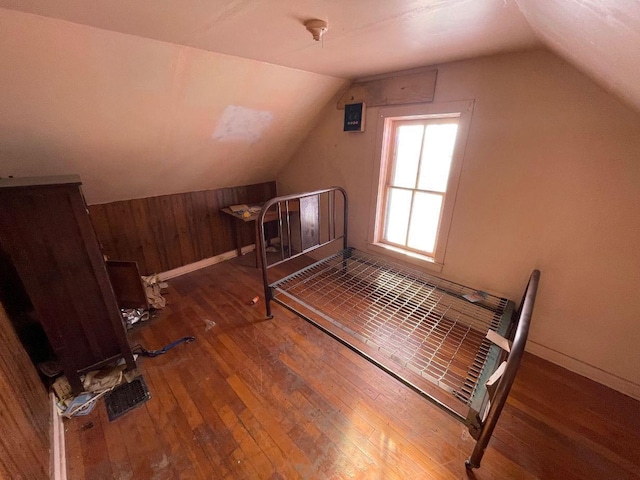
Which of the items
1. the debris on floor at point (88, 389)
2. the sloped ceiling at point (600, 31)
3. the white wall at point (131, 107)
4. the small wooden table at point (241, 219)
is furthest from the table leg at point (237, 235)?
the sloped ceiling at point (600, 31)

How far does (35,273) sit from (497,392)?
2.19 meters

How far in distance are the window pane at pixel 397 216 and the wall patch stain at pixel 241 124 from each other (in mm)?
1366

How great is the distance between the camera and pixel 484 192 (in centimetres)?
183

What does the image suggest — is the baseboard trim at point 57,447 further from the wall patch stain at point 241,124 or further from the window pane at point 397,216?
the window pane at point 397,216

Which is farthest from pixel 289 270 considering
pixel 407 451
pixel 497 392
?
pixel 497 392

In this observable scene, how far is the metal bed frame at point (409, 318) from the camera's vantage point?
1189mm

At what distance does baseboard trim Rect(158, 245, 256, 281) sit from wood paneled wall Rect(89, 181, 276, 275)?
0.15ft

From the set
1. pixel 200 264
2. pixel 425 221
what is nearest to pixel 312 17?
pixel 425 221

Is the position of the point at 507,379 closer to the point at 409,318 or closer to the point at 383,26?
the point at 409,318

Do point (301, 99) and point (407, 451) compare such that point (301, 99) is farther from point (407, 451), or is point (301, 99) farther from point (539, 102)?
point (407, 451)

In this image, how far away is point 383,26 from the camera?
3.86 feet

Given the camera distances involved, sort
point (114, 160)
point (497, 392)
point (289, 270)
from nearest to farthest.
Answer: point (497, 392) → point (114, 160) → point (289, 270)

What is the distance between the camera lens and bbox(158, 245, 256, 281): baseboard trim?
2906mm

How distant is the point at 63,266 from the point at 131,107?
1025 millimetres
